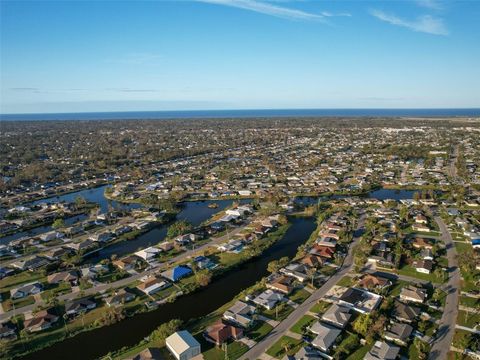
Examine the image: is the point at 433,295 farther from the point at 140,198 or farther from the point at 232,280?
the point at 140,198

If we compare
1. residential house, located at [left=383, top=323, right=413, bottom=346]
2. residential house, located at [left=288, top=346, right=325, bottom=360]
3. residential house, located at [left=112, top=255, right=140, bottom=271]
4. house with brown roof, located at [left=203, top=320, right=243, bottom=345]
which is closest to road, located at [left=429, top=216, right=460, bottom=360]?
residential house, located at [left=383, top=323, right=413, bottom=346]

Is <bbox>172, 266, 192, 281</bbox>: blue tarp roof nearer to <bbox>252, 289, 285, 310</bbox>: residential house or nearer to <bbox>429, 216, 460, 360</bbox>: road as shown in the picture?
<bbox>252, 289, 285, 310</bbox>: residential house

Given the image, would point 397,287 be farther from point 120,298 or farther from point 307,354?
point 120,298

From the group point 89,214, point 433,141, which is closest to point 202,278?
point 89,214

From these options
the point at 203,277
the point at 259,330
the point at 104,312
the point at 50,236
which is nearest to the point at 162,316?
the point at 104,312

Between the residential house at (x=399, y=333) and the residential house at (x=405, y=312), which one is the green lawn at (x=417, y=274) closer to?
the residential house at (x=405, y=312)
